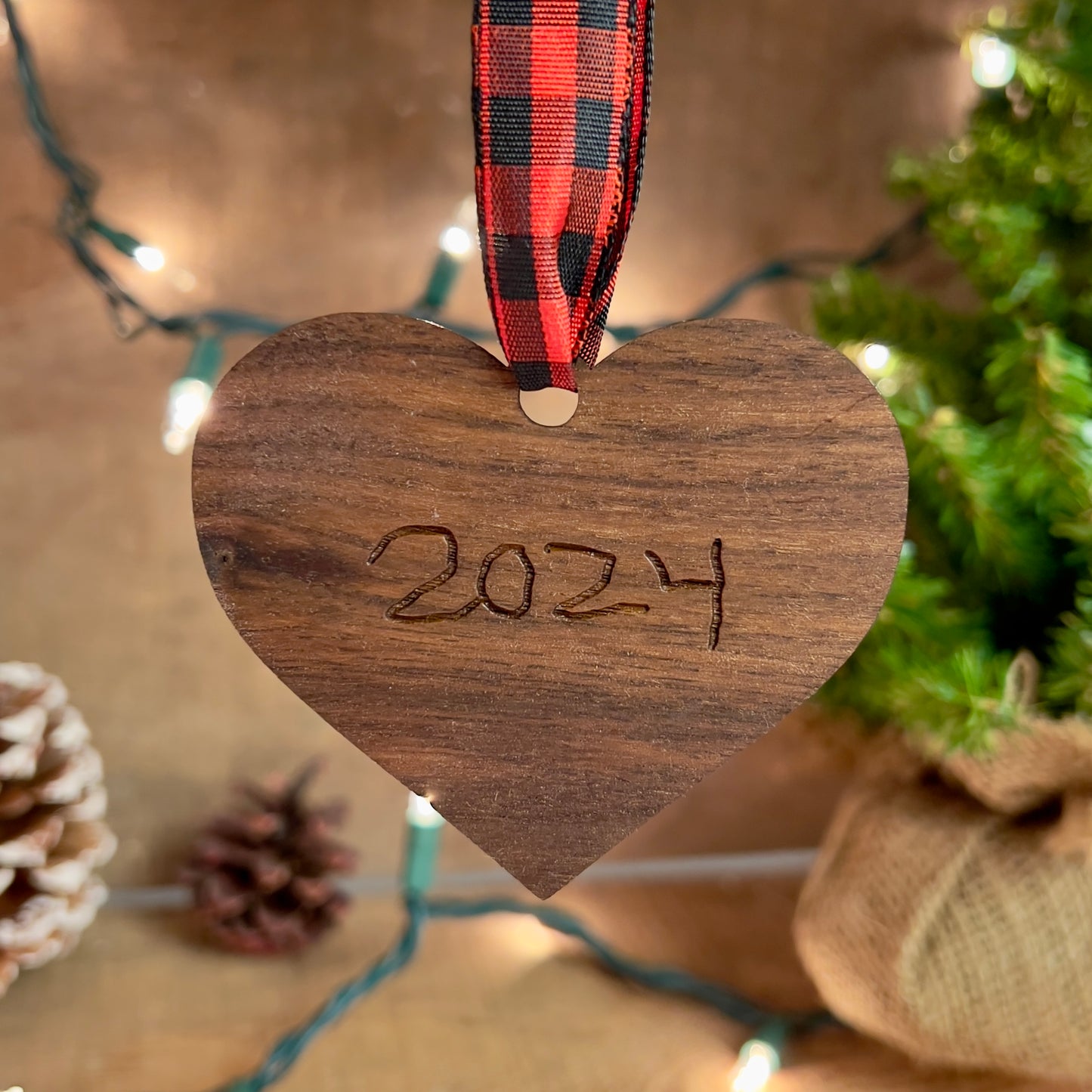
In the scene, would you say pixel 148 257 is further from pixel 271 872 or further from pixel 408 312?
pixel 271 872

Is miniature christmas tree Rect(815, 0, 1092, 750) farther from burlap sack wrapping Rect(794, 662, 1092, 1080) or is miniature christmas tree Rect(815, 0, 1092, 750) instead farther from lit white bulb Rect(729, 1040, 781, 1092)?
lit white bulb Rect(729, 1040, 781, 1092)

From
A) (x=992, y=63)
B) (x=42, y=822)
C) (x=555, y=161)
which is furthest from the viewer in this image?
(x=992, y=63)

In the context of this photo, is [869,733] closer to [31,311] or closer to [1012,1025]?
[1012,1025]

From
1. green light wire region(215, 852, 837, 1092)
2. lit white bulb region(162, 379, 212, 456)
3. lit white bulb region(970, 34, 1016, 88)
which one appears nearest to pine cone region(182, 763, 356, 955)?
green light wire region(215, 852, 837, 1092)

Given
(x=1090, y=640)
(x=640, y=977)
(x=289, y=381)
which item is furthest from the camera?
(x=640, y=977)

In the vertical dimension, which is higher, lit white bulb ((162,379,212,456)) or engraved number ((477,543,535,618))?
lit white bulb ((162,379,212,456))

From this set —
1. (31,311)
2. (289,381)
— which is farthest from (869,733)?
(31,311)

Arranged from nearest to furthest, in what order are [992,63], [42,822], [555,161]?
[555,161]
[42,822]
[992,63]

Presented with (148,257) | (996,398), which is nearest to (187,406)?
(148,257)
